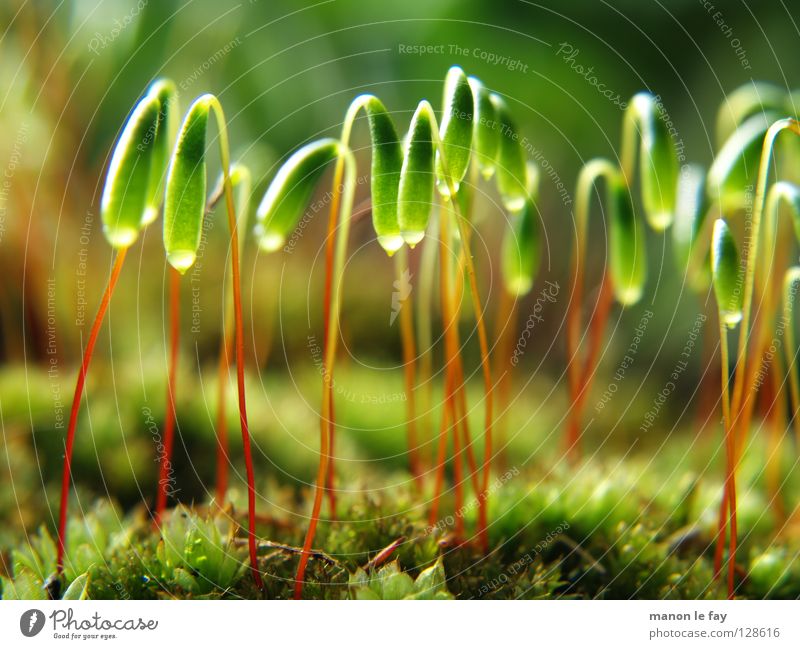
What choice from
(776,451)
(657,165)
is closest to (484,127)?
(657,165)

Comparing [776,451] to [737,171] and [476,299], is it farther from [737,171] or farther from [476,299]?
[476,299]

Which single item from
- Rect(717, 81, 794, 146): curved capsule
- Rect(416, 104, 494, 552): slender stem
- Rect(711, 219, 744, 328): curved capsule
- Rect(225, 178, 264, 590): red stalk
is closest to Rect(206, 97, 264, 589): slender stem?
Rect(225, 178, 264, 590): red stalk

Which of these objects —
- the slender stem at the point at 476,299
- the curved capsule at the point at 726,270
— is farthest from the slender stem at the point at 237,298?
the curved capsule at the point at 726,270

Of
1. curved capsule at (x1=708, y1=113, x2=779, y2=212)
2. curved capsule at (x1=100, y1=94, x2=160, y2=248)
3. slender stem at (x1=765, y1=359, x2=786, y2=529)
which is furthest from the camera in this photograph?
slender stem at (x1=765, y1=359, x2=786, y2=529)

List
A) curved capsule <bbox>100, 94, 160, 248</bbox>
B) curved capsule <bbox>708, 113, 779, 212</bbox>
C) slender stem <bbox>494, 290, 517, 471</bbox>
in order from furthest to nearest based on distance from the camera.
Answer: slender stem <bbox>494, 290, 517, 471</bbox>, curved capsule <bbox>708, 113, 779, 212</bbox>, curved capsule <bbox>100, 94, 160, 248</bbox>

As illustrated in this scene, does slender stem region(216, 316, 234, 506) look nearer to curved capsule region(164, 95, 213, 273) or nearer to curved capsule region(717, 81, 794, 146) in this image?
curved capsule region(164, 95, 213, 273)

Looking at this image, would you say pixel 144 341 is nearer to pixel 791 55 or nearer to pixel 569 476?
pixel 569 476

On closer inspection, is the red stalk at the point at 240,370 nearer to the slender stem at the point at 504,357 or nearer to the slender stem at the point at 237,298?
the slender stem at the point at 237,298
